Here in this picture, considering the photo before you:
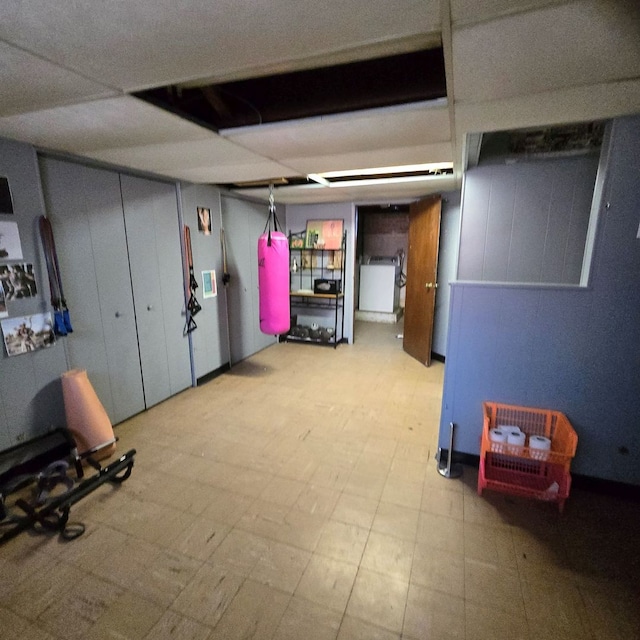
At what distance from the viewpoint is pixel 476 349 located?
Answer: 2219 millimetres

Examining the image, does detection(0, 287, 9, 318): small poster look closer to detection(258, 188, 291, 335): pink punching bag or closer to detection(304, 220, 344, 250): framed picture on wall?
detection(258, 188, 291, 335): pink punching bag

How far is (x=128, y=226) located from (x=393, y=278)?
495 cm

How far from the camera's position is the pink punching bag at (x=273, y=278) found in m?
3.69

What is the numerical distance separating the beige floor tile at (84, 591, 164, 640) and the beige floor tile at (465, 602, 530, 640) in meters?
1.29

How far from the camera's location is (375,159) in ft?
8.05

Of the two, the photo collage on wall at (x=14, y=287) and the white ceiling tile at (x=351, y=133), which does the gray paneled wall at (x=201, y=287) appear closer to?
the photo collage on wall at (x=14, y=287)

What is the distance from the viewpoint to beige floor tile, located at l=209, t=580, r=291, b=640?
1.32 m

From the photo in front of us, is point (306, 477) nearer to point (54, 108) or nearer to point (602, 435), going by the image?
point (602, 435)

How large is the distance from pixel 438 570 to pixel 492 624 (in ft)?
0.90

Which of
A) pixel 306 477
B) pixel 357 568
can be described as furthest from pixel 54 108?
pixel 357 568

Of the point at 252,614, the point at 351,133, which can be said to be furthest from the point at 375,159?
the point at 252,614

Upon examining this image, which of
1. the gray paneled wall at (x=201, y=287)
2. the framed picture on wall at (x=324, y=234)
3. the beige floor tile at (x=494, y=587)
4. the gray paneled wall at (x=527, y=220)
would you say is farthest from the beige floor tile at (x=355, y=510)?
the framed picture on wall at (x=324, y=234)

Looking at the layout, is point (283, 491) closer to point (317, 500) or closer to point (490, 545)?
point (317, 500)

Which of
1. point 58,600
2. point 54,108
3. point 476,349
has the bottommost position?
point 58,600
